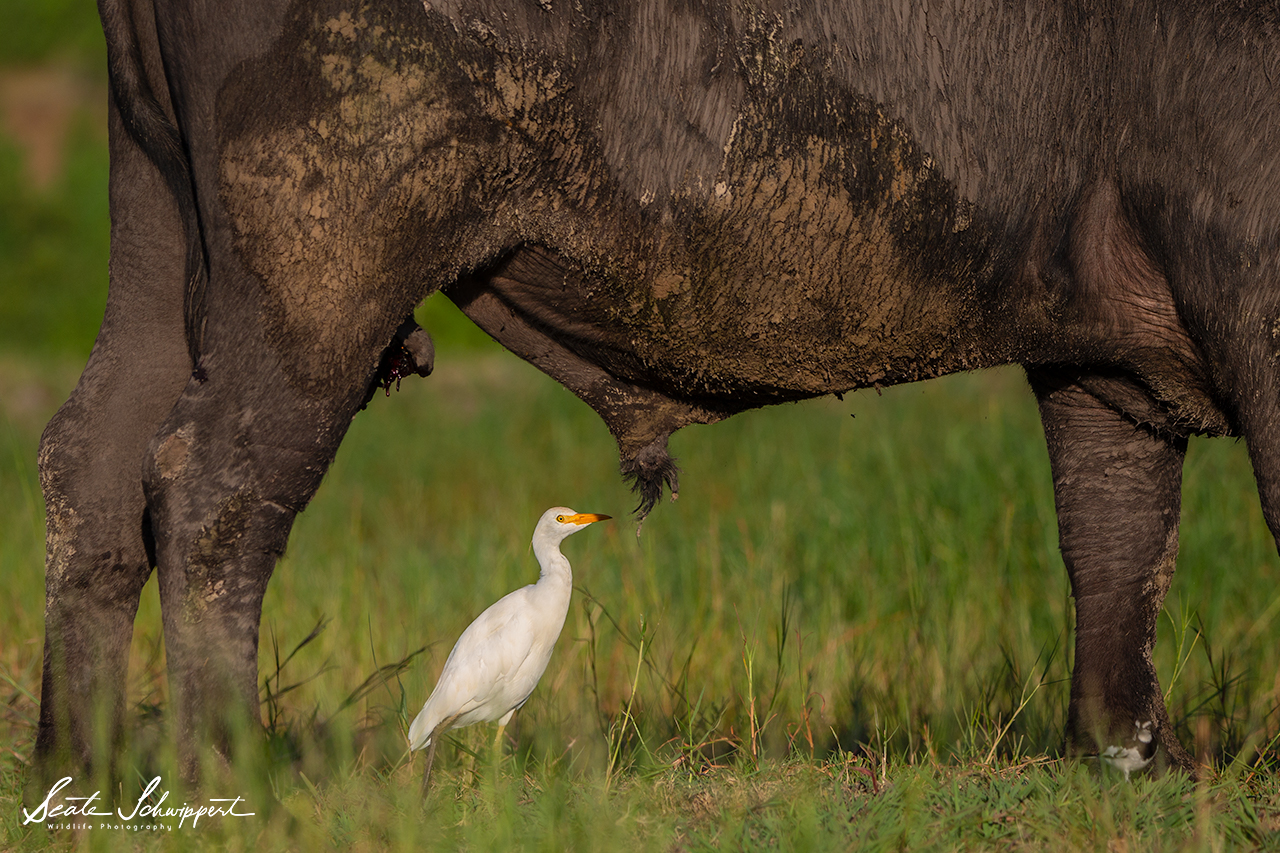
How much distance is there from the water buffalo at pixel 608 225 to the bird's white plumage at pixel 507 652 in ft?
1.39

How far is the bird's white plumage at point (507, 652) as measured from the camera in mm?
2482

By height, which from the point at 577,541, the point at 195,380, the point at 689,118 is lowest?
the point at 577,541

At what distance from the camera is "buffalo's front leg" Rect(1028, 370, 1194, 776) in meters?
2.96

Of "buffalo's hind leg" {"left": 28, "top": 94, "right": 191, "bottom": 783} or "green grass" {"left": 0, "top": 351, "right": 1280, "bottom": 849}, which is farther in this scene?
"buffalo's hind leg" {"left": 28, "top": 94, "right": 191, "bottom": 783}

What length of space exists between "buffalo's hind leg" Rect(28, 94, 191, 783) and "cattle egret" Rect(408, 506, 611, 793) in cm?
67

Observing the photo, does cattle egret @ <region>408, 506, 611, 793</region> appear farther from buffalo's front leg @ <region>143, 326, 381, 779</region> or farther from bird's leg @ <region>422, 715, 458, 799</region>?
buffalo's front leg @ <region>143, 326, 381, 779</region>

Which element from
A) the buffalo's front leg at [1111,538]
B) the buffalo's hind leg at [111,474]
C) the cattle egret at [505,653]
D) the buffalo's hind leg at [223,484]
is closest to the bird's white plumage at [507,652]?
the cattle egret at [505,653]

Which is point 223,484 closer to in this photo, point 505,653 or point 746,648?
point 505,653

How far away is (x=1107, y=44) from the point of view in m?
2.37

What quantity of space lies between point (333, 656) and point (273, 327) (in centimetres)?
234

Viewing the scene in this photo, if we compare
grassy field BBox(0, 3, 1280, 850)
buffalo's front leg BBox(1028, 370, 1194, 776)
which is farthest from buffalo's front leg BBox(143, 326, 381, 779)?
buffalo's front leg BBox(1028, 370, 1194, 776)

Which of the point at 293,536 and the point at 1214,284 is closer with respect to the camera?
the point at 1214,284

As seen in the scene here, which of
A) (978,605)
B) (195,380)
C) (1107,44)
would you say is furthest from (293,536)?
(1107,44)

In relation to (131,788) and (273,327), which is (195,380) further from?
(131,788)
